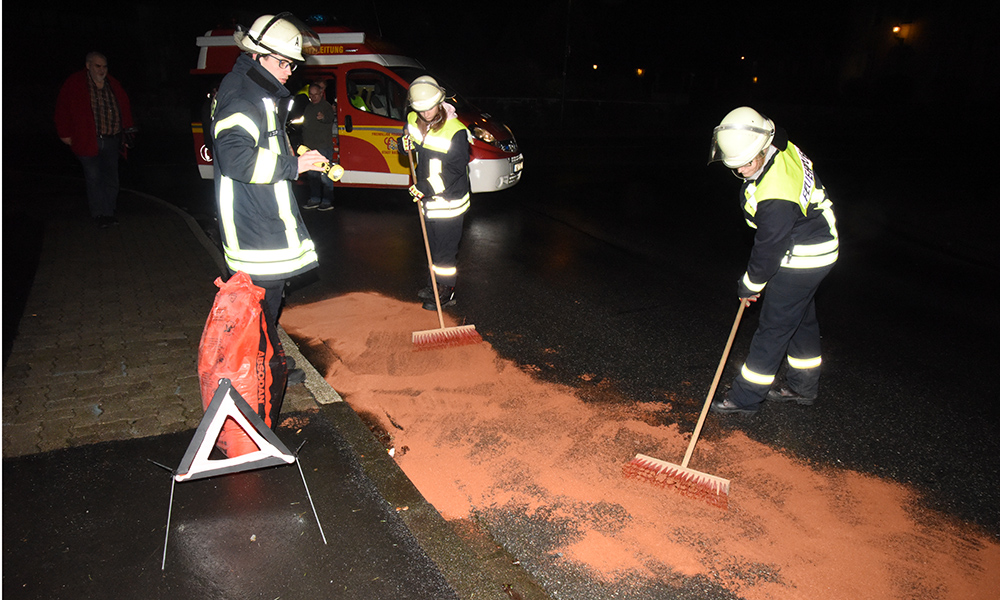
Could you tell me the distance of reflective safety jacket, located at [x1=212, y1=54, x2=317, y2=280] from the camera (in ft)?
10.3

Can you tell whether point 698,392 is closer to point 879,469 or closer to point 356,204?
point 879,469

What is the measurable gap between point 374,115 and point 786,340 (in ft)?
23.1

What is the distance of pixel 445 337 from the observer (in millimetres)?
4723

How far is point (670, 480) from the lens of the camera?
3143 millimetres

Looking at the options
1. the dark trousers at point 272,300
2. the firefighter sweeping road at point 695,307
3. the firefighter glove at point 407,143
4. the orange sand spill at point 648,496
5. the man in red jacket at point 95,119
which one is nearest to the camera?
the orange sand spill at point 648,496

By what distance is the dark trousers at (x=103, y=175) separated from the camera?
7.07 metres

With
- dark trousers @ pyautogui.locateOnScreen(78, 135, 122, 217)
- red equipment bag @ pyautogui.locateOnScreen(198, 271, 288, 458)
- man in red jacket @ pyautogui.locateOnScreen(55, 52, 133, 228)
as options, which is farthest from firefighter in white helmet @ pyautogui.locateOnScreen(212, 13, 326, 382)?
dark trousers @ pyautogui.locateOnScreen(78, 135, 122, 217)

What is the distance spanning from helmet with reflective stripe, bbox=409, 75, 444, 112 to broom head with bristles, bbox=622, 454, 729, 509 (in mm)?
3078

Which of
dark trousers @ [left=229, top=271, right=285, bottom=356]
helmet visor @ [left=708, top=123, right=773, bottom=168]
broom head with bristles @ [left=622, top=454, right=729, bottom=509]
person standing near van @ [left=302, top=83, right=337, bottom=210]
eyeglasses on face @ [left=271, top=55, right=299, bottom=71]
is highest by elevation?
eyeglasses on face @ [left=271, top=55, right=299, bottom=71]

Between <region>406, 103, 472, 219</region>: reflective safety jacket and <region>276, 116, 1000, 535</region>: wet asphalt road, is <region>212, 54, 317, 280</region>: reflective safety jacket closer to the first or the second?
<region>406, 103, 472, 219</region>: reflective safety jacket

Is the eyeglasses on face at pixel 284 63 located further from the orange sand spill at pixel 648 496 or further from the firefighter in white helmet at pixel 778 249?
the firefighter in white helmet at pixel 778 249

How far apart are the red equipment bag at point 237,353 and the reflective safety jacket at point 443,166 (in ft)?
7.50

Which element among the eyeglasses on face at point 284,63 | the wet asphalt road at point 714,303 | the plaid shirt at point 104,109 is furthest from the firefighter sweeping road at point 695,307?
the eyeglasses on face at point 284,63

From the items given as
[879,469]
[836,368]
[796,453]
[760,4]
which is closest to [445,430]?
[796,453]
